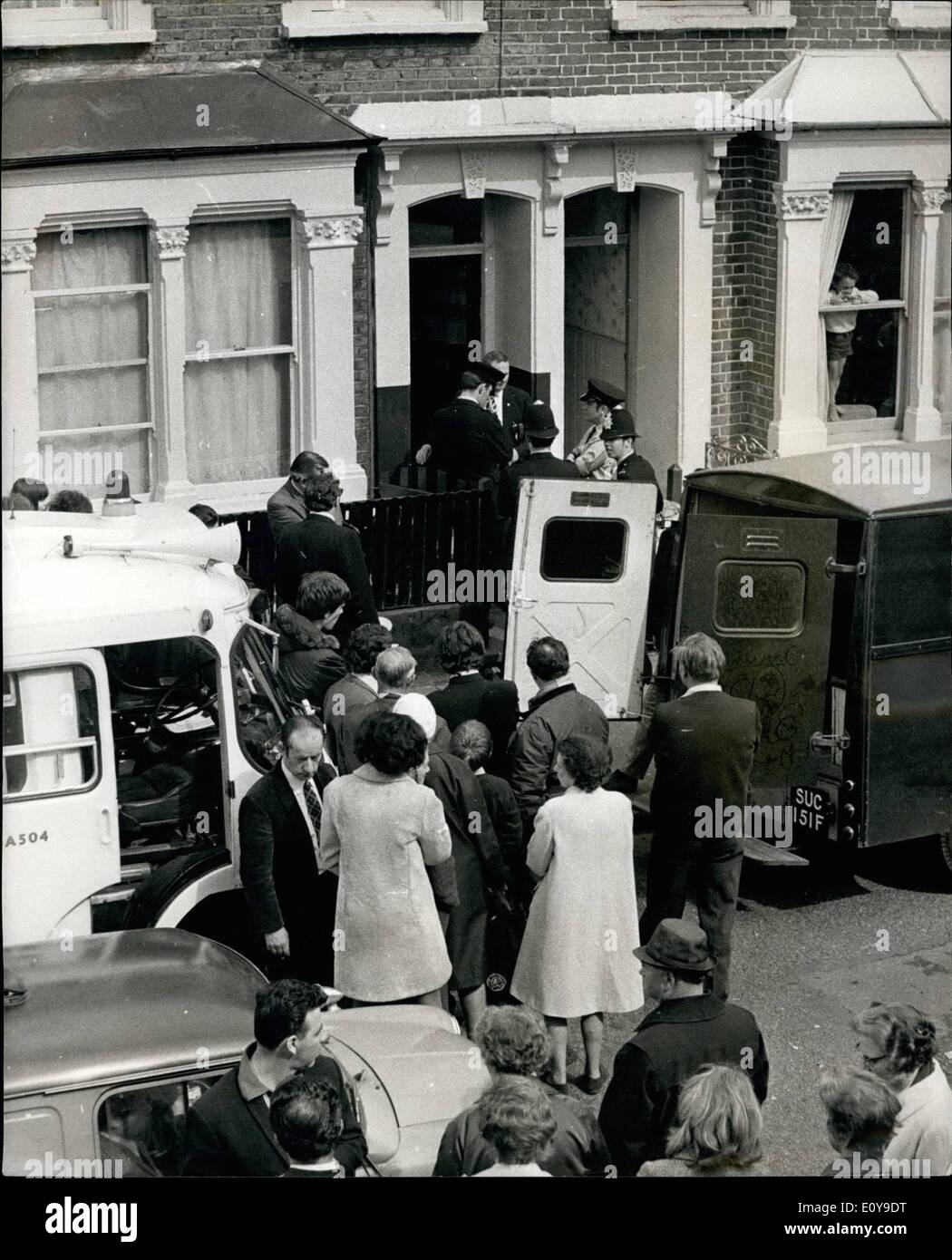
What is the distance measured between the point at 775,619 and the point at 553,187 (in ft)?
17.5

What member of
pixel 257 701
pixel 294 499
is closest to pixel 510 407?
pixel 294 499

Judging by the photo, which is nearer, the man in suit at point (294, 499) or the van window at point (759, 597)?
the van window at point (759, 597)

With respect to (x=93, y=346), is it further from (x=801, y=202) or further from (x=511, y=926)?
(x=511, y=926)

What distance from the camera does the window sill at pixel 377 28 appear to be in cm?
1293

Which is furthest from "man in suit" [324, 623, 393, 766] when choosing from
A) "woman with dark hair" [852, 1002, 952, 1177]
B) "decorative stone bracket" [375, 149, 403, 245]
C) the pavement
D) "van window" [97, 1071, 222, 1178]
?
"decorative stone bracket" [375, 149, 403, 245]

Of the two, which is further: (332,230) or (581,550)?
(332,230)

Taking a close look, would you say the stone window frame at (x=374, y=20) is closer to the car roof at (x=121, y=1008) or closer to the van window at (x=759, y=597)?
the van window at (x=759, y=597)

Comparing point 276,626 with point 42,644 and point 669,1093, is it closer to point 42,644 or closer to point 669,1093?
point 42,644

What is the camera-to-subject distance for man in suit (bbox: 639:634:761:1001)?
8633 millimetres

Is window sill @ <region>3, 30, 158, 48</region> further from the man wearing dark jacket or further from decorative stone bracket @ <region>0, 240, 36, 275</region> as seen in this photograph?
the man wearing dark jacket

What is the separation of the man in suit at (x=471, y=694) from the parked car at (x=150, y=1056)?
1844 mm

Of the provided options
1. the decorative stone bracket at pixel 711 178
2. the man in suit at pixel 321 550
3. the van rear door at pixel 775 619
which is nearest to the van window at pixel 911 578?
the van rear door at pixel 775 619

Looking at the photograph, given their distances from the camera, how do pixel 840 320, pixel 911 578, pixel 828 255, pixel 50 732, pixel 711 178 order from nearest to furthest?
pixel 50 732 → pixel 911 578 → pixel 711 178 → pixel 828 255 → pixel 840 320

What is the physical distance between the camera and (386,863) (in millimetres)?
7680
